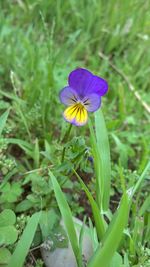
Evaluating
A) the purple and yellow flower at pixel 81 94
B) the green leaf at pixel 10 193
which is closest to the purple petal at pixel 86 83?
the purple and yellow flower at pixel 81 94

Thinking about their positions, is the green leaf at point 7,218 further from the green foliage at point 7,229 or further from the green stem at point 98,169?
the green stem at point 98,169

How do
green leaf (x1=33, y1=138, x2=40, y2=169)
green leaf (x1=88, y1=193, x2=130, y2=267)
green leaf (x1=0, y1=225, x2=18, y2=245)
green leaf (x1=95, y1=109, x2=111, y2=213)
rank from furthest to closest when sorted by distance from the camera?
1. green leaf (x1=33, y1=138, x2=40, y2=169)
2. green leaf (x1=95, y1=109, x2=111, y2=213)
3. green leaf (x1=0, y1=225, x2=18, y2=245)
4. green leaf (x1=88, y1=193, x2=130, y2=267)

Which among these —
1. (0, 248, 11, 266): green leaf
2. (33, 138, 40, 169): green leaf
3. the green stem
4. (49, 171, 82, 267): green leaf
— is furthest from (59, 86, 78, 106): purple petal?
(0, 248, 11, 266): green leaf

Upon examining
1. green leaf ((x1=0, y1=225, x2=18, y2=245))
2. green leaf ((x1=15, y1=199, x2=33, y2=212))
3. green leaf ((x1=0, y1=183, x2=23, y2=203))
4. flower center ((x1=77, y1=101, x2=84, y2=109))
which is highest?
flower center ((x1=77, y1=101, x2=84, y2=109))

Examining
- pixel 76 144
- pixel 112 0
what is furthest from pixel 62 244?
pixel 112 0

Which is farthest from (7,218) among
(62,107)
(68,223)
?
(62,107)

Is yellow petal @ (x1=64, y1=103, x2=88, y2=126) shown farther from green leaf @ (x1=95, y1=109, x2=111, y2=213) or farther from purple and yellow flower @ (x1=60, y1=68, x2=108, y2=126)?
green leaf @ (x1=95, y1=109, x2=111, y2=213)

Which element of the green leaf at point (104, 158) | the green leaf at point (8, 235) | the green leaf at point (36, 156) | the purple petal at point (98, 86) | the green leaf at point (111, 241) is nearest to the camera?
the green leaf at point (111, 241)
